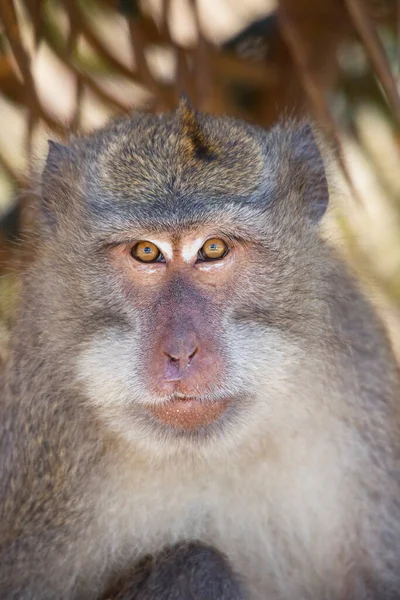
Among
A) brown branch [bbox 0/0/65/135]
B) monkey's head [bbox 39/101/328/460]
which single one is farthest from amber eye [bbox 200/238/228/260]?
brown branch [bbox 0/0/65/135]

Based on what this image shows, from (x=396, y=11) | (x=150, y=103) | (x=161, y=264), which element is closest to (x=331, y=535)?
(x=161, y=264)

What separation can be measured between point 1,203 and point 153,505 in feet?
8.78

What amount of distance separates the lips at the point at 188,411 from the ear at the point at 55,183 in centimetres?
82

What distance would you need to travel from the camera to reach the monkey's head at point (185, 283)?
3305 mm

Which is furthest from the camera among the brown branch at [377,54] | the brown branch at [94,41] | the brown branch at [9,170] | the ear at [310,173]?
the brown branch at [94,41]

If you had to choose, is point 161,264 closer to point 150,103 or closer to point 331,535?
point 331,535

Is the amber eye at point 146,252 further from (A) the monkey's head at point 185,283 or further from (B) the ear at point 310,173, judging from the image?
(B) the ear at point 310,173

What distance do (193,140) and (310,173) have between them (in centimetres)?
46

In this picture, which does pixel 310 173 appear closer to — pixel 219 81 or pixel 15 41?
pixel 15 41

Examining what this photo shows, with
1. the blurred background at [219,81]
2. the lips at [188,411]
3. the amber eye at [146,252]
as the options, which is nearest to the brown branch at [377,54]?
the blurred background at [219,81]

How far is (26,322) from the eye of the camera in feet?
12.2

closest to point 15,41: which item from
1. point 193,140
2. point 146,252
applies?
point 193,140

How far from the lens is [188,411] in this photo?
3289mm

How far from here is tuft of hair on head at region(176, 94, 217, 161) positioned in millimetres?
3533
